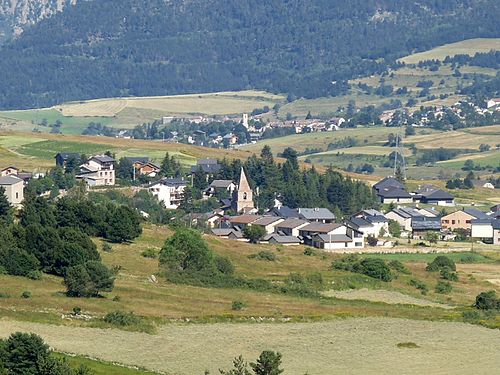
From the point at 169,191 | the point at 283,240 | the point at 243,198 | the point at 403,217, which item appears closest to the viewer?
the point at 283,240

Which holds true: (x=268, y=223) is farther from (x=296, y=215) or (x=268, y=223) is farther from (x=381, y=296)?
(x=381, y=296)

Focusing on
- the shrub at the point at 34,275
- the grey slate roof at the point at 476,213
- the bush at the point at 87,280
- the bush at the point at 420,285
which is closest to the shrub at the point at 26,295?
the bush at the point at 87,280

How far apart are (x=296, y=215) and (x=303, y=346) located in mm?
52073

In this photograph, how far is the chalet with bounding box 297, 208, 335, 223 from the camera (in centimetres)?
10462

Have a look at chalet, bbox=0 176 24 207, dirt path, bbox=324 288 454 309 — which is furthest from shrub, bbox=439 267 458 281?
chalet, bbox=0 176 24 207

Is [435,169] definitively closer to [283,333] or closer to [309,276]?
[309,276]

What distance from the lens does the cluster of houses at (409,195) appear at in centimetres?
12431

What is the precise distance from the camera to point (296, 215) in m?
105

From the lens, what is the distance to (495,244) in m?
104

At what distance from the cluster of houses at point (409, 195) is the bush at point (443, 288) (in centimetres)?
4655

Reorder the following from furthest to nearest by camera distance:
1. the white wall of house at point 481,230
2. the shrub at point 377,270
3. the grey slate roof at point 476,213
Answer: the grey slate roof at point 476,213 < the white wall of house at point 481,230 < the shrub at point 377,270

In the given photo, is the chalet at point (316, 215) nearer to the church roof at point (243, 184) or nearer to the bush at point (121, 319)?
the church roof at point (243, 184)

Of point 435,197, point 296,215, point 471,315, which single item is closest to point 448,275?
point 471,315

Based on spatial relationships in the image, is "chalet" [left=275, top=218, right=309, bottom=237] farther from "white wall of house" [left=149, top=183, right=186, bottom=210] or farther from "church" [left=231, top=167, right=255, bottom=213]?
"white wall of house" [left=149, top=183, right=186, bottom=210]
